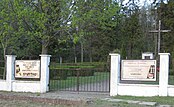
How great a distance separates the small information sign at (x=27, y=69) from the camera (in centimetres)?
1379

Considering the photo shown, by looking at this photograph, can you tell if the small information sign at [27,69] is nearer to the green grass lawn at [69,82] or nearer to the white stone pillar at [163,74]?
the green grass lawn at [69,82]

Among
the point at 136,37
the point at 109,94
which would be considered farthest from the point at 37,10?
the point at 136,37

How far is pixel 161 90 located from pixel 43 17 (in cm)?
887

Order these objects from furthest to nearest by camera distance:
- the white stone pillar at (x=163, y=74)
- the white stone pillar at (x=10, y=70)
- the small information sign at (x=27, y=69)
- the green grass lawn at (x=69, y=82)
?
the green grass lawn at (x=69, y=82) < the white stone pillar at (x=10, y=70) < the small information sign at (x=27, y=69) < the white stone pillar at (x=163, y=74)

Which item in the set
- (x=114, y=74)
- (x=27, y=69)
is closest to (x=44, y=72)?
(x=27, y=69)

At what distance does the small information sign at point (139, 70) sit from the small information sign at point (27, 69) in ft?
13.5

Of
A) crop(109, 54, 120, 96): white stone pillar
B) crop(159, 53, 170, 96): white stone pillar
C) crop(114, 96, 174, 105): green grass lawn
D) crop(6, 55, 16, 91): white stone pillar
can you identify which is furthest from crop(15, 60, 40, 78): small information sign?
crop(159, 53, 170, 96): white stone pillar

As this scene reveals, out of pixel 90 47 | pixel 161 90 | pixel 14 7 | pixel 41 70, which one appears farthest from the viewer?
pixel 90 47

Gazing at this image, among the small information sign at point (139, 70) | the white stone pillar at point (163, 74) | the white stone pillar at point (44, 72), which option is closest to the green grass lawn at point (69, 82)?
the white stone pillar at point (44, 72)

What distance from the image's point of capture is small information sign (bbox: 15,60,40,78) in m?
13.8

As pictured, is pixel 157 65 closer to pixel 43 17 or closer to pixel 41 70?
pixel 41 70

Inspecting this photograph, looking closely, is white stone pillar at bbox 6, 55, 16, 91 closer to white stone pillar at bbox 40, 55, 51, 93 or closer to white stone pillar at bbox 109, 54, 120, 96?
white stone pillar at bbox 40, 55, 51, 93

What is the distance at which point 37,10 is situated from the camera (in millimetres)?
18750

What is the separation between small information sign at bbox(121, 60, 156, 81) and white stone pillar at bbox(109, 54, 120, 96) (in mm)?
254
